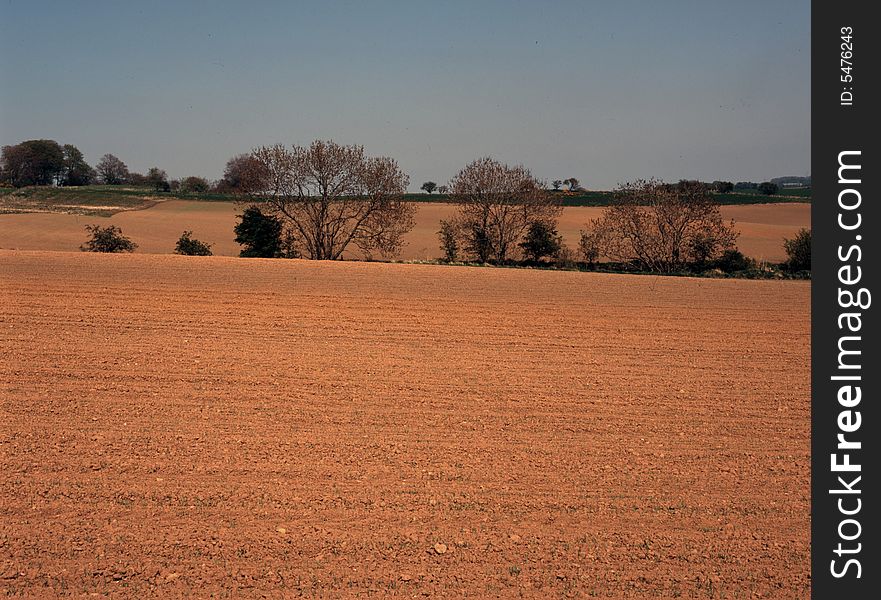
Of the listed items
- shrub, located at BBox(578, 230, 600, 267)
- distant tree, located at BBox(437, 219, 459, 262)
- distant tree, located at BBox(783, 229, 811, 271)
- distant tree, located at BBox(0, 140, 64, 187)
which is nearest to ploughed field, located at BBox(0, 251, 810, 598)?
distant tree, located at BBox(783, 229, 811, 271)

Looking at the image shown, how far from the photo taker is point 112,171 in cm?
13062

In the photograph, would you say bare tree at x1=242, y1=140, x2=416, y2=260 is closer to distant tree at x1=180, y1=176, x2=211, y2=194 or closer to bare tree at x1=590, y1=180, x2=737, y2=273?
bare tree at x1=590, y1=180, x2=737, y2=273

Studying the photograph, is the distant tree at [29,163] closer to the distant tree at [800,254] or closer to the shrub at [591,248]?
the shrub at [591,248]

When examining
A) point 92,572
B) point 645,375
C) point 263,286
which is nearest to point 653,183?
point 263,286

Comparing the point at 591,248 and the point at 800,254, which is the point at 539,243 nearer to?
the point at 591,248

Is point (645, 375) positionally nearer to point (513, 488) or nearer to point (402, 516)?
point (513, 488)

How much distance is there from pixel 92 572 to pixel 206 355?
6.94m

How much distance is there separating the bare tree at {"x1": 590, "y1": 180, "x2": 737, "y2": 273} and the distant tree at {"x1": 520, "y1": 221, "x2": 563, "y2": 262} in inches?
109

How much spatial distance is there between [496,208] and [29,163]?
7833cm

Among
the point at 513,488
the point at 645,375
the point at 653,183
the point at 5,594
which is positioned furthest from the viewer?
the point at 653,183

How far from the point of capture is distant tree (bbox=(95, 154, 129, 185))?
→ 127 meters

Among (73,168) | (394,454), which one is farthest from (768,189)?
(394,454)

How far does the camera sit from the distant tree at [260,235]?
1480 inches

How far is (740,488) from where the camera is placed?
7840 mm
